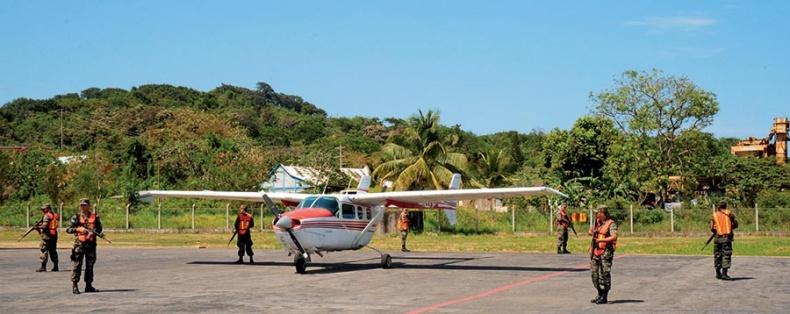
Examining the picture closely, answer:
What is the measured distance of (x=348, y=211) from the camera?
26156 mm

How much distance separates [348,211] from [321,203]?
3.94 feet

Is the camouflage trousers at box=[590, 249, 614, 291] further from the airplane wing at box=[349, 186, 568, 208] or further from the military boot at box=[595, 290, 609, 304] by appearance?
the airplane wing at box=[349, 186, 568, 208]

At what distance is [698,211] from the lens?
4722 centimetres

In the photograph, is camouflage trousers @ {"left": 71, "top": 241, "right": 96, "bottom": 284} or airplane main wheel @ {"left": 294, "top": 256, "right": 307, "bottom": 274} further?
airplane main wheel @ {"left": 294, "top": 256, "right": 307, "bottom": 274}

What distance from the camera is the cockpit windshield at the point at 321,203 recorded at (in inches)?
986

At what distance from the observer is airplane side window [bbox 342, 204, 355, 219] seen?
25.9 meters

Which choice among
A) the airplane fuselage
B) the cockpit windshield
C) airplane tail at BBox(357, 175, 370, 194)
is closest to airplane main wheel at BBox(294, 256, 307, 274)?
the airplane fuselage

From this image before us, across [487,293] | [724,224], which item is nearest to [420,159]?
[724,224]

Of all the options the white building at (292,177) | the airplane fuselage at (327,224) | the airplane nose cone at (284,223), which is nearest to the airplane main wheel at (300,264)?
the airplane fuselage at (327,224)

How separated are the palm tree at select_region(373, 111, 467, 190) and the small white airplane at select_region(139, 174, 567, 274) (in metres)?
25.3

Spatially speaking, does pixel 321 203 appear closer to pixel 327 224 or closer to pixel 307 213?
pixel 327 224

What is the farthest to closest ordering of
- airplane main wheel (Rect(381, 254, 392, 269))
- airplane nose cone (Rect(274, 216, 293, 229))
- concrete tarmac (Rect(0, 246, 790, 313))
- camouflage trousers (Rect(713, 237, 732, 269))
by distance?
airplane main wheel (Rect(381, 254, 392, 269)) < airplane nose cone (Rect(274, 216, 293, 229)) < camouflage trousers (Rect(713, 237, 732, 269)) < concrete tarmac (Rect(0, 246, 790, 313))

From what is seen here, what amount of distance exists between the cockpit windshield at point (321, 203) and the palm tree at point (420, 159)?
Answer: 30.0 metres

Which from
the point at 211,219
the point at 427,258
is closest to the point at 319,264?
the point at 427,258
